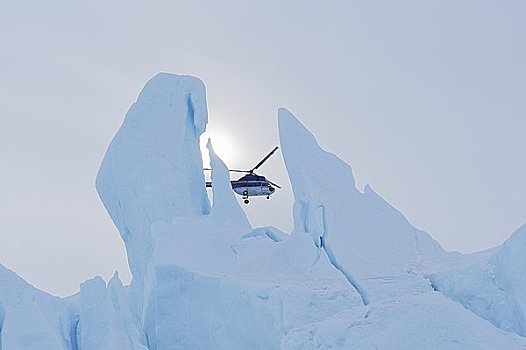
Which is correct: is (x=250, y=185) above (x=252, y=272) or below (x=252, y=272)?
above

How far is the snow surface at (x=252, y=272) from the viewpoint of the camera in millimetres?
10133

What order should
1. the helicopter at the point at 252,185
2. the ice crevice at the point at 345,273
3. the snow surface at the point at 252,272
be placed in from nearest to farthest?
the snow surface at the point at 252,272 → the ice crevice at the point at 345,273 → the helicopter at the point at 252,185

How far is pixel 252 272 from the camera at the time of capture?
13.6m

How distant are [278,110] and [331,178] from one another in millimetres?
1658

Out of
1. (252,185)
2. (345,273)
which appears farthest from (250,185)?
(345,273)

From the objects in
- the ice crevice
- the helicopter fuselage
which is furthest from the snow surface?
the helicopter fuselage

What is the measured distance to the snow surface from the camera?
10133 mm

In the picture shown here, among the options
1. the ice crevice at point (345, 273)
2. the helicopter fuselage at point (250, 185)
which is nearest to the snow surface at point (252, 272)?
the ice crevice at point (345, 273)

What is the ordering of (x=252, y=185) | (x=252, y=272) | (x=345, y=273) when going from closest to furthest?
(x=252, y=272) < (x=345, y=273) < (x=252, y=185)

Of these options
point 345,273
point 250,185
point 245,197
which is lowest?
point 345,273

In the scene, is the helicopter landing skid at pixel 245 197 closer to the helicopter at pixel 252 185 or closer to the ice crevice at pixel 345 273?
the helicopter at pixel 252 185

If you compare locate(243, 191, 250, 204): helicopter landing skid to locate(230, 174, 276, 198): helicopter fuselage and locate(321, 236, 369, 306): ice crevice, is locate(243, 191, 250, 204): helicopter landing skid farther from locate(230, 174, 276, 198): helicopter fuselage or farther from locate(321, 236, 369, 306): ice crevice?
locate(321, 236, 369, 306): ice crevice

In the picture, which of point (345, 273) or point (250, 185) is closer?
point (345, 273)

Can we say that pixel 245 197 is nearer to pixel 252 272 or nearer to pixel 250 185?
pixel 250 185
